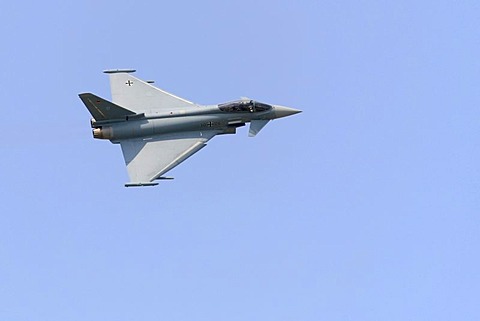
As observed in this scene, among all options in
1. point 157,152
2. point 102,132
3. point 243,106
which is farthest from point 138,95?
point 243,106

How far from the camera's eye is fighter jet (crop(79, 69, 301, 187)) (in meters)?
62.5

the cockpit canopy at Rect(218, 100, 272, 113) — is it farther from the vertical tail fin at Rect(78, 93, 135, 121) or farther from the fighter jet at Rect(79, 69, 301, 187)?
the vertical tail fin at Rect(78, 93, 135, 121)

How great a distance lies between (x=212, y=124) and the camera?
6406 cm

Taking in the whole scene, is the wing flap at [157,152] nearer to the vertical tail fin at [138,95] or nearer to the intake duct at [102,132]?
the intake duct at [102,132]

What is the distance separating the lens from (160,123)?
208 ft

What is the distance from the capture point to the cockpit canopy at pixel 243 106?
6425cm

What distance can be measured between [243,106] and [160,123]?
534cm

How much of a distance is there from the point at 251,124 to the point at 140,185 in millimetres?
8268

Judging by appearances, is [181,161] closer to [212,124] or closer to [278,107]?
[212,124]

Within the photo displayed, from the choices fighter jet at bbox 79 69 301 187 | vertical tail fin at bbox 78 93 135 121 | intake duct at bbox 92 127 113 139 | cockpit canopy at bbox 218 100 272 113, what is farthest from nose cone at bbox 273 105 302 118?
intake duct at bbox 92 127 113 139

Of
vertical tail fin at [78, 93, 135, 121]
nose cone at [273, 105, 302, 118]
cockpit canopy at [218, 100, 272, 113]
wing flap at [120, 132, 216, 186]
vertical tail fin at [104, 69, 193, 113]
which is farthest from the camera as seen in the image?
vertical tail fin at [104, 69, 193, 113]

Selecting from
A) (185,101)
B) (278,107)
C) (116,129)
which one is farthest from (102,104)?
(278,107)

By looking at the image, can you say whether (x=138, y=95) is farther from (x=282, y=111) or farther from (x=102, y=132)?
(x=282, y=111)

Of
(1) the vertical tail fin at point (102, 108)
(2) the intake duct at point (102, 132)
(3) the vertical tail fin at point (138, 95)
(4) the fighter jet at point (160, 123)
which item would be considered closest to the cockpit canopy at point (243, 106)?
(4) the fighter jet at point (160, 123)
